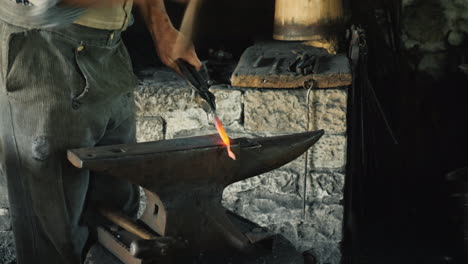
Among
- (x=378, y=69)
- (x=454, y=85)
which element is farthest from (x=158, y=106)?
(x=454, y=85)

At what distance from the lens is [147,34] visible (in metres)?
3.50

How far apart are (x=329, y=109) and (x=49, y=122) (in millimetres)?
1250

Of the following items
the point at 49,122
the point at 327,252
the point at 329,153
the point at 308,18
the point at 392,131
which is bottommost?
the point at 327,252

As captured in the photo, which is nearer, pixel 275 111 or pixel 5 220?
pixel 275 111

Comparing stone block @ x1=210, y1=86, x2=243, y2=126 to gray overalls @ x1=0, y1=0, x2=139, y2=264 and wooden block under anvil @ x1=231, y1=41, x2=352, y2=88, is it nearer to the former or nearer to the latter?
wooden block under anvil @ x1=231, y1=41, x2=352, y2=88

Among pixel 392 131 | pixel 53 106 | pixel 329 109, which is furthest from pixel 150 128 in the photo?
pixel 392 131

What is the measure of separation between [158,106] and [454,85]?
6.34 feet

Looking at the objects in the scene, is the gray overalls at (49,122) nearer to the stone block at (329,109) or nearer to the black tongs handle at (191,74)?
the black tongs handle at (191,74)

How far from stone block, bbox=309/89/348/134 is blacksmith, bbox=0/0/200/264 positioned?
875mm

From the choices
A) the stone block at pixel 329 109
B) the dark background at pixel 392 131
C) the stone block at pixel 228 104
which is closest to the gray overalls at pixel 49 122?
the stone block at pixel 228 104

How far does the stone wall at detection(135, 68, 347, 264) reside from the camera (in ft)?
8.54

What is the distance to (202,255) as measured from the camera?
1.58 meters

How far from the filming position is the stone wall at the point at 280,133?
8.54 ft

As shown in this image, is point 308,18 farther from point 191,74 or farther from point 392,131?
point 191,74
